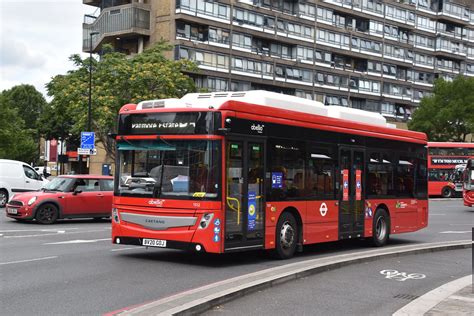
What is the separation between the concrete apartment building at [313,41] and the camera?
6531cm

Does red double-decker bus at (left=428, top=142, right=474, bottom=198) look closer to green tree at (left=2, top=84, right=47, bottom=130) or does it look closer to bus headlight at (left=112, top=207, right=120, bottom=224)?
bus headlight at (left=112, top=207, right=120, bottom=224)

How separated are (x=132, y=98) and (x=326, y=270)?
1366 inches

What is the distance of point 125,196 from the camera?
12.0m

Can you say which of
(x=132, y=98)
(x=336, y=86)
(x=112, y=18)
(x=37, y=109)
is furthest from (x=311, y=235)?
(x=37, y=109)

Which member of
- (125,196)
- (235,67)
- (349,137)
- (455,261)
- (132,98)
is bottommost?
(455,261)

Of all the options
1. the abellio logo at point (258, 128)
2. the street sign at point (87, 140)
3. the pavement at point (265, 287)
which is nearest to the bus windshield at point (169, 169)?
the abellio logo at point (258, 128)

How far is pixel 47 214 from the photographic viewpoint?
20562 millimetres

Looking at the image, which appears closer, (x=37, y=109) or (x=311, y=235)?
(x=311, y=235)

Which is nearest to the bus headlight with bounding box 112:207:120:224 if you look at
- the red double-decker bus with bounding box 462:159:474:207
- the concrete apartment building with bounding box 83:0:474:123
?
the red double-decker bus with bounding box 462:159:474:207

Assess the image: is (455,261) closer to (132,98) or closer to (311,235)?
(311,235)

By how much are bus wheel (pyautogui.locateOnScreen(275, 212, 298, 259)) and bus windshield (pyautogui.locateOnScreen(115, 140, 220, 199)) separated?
2002 mm

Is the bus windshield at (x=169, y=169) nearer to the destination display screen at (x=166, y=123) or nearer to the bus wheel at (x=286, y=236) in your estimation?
the destination display screen at (x=166, y=123)

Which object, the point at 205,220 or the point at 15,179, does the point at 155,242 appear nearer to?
the point at 205,220

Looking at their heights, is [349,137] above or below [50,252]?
above
